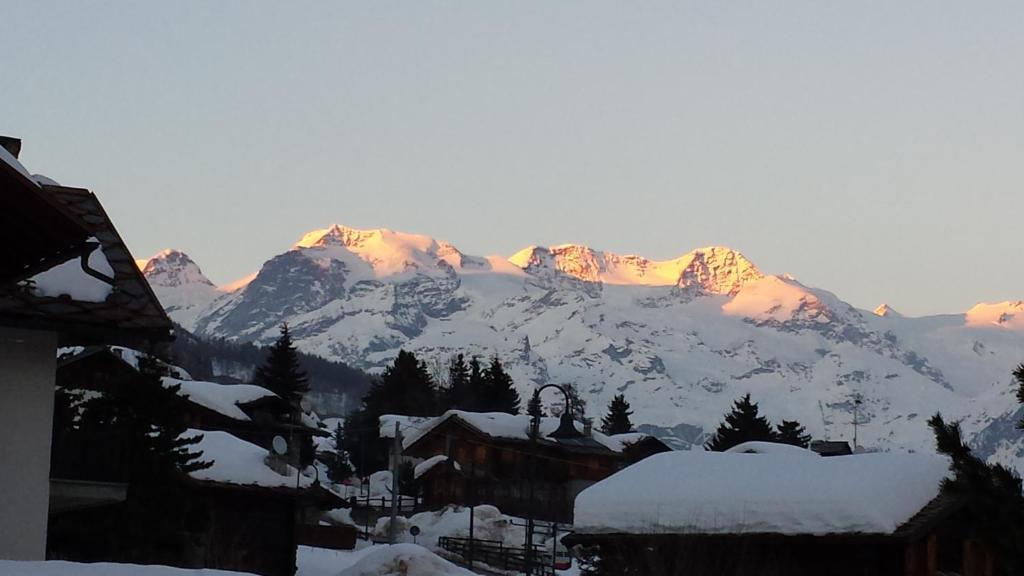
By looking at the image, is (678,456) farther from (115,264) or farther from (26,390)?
(26,390)

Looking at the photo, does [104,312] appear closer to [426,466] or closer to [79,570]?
[79,570]

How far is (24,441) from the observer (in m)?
14.0

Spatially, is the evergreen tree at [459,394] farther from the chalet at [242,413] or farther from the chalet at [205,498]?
the chalet at [205,498]

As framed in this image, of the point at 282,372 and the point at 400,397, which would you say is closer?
the point at 282,372

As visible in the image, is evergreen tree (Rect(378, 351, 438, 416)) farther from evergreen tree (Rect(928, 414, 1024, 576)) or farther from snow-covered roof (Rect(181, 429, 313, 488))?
evergreen tree (Rect(928, 414, 1024, 576))

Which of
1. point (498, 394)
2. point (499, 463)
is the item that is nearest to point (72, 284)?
point (499, 463)

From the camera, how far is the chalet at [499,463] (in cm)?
8906

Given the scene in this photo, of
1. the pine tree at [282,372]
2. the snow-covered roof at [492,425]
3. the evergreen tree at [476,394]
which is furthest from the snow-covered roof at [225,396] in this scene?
the evergreen tree at [476,394]

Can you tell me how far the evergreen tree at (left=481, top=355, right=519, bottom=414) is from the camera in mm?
131000

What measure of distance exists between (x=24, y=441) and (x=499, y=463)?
3214 inches

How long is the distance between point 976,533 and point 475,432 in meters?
81.4

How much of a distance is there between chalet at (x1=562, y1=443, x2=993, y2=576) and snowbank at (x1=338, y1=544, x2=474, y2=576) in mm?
6841

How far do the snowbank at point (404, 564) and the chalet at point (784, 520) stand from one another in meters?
6.84

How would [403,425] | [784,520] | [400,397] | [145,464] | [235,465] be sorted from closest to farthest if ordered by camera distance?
[784,520] → [145,464] → [235,465] → [403,425] → [400,397]
